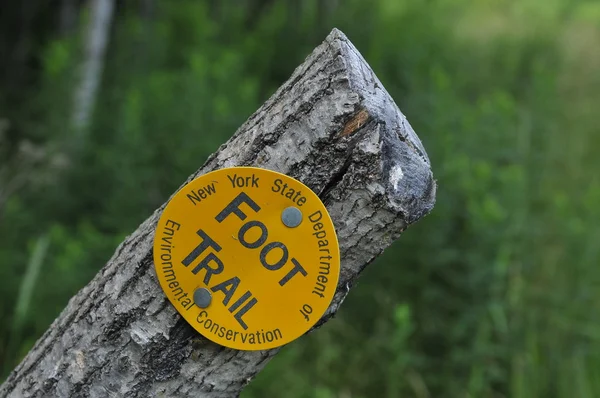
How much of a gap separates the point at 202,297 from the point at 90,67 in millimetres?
2209

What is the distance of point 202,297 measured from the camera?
2.31 feet

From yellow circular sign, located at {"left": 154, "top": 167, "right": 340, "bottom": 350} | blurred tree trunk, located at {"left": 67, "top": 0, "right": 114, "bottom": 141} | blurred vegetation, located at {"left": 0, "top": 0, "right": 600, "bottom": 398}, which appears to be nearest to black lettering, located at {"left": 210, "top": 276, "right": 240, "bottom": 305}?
yellow circular sign, located at {"left": 154, "top": 167, "right": 340, "bottom": 350}

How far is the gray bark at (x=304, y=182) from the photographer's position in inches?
26.6

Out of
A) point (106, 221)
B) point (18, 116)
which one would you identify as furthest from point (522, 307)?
point (18, 116)

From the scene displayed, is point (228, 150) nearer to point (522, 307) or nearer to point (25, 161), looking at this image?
point (522, 307)

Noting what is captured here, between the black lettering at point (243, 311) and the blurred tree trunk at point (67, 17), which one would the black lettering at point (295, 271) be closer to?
the black lettering at point (243, 311)

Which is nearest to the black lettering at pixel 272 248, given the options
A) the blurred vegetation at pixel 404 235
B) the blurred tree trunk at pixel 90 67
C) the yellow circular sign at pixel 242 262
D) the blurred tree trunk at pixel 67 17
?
the yellow circular sign at pixel 242 262

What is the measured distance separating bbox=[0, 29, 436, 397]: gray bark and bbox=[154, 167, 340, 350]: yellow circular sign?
0.08 ft

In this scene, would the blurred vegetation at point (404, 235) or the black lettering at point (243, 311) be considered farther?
the blurred vegetation at point (404, 235)

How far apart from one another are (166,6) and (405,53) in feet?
4.90

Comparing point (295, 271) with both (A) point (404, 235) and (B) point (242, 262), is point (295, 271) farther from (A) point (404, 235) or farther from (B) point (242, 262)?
(A) point (404, 235)

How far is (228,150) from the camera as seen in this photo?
2.38ft

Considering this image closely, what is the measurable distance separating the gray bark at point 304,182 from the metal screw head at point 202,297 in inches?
1.1

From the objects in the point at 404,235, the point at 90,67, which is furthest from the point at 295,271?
the point at 90,67
